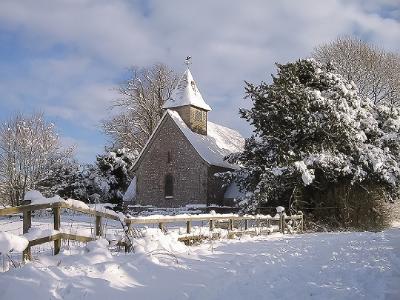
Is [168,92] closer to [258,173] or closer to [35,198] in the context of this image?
[258,173]

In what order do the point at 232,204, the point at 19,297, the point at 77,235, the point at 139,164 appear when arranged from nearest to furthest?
1. the point at 19,297
2. the point at 77,235
3. the point at 232,204
4. the point at 139,164

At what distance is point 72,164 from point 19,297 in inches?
1572

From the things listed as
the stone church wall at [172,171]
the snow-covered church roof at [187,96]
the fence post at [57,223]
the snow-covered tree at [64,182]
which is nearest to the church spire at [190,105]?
the snow-covered church roof at [187,96]

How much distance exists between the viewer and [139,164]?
37.5m

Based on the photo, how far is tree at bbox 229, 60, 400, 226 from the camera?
2423 centimetres

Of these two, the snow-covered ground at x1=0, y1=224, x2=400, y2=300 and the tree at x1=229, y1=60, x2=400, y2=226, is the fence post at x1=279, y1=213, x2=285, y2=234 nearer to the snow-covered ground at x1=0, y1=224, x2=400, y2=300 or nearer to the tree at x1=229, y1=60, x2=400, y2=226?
the tree at x1=229, y1=60, x2=400, y2=226

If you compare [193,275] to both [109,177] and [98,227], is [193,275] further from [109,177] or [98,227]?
[109,177]

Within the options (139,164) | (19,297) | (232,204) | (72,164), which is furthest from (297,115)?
(72,164)

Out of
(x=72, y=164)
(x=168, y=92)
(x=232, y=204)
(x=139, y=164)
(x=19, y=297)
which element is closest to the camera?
(x=19, y=297)

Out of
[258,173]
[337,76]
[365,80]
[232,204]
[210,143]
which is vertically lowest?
[232,204]

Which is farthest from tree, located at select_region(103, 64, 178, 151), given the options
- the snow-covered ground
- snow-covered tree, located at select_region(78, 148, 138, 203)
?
the snow-covered ground

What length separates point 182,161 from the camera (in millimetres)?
35250

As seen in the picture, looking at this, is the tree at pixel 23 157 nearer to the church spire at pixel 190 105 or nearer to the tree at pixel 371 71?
the church spire at pixel 190 105

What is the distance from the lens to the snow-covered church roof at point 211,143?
114ft
